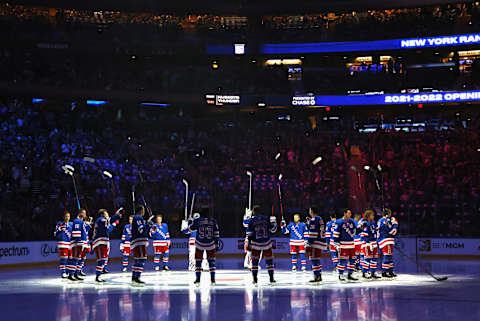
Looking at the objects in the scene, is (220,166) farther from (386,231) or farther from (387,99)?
(386,231)

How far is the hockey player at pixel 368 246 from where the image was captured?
648 inches

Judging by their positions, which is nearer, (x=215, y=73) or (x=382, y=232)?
(x=382, y=232)

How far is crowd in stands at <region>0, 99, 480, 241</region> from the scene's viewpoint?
1081 inches

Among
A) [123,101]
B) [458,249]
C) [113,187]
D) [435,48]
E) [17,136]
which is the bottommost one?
[458,249]

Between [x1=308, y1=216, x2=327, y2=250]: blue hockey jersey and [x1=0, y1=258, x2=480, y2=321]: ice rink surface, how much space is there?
1.01m

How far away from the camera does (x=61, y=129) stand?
32.8m

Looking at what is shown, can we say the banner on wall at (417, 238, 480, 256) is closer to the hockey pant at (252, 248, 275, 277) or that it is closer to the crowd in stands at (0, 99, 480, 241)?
the crowd in stands at (0, 99, 480, 241)

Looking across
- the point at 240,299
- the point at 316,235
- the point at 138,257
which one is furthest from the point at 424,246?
the point at 240,299

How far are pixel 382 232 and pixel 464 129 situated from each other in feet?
→ 63.2

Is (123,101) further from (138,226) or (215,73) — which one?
(138,226)

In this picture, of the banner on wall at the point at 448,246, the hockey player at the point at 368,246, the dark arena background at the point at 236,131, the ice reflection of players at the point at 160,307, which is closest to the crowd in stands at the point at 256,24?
the dark arena background at the point at 236,131

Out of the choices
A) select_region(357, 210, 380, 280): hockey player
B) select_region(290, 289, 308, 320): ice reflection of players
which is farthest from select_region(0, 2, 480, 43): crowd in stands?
select_region(290, 289, 308, 320): ice reflection of players

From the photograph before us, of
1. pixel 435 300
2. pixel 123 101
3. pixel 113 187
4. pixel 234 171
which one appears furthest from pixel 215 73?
pixel 435 300

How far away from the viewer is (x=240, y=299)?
12477 mm
